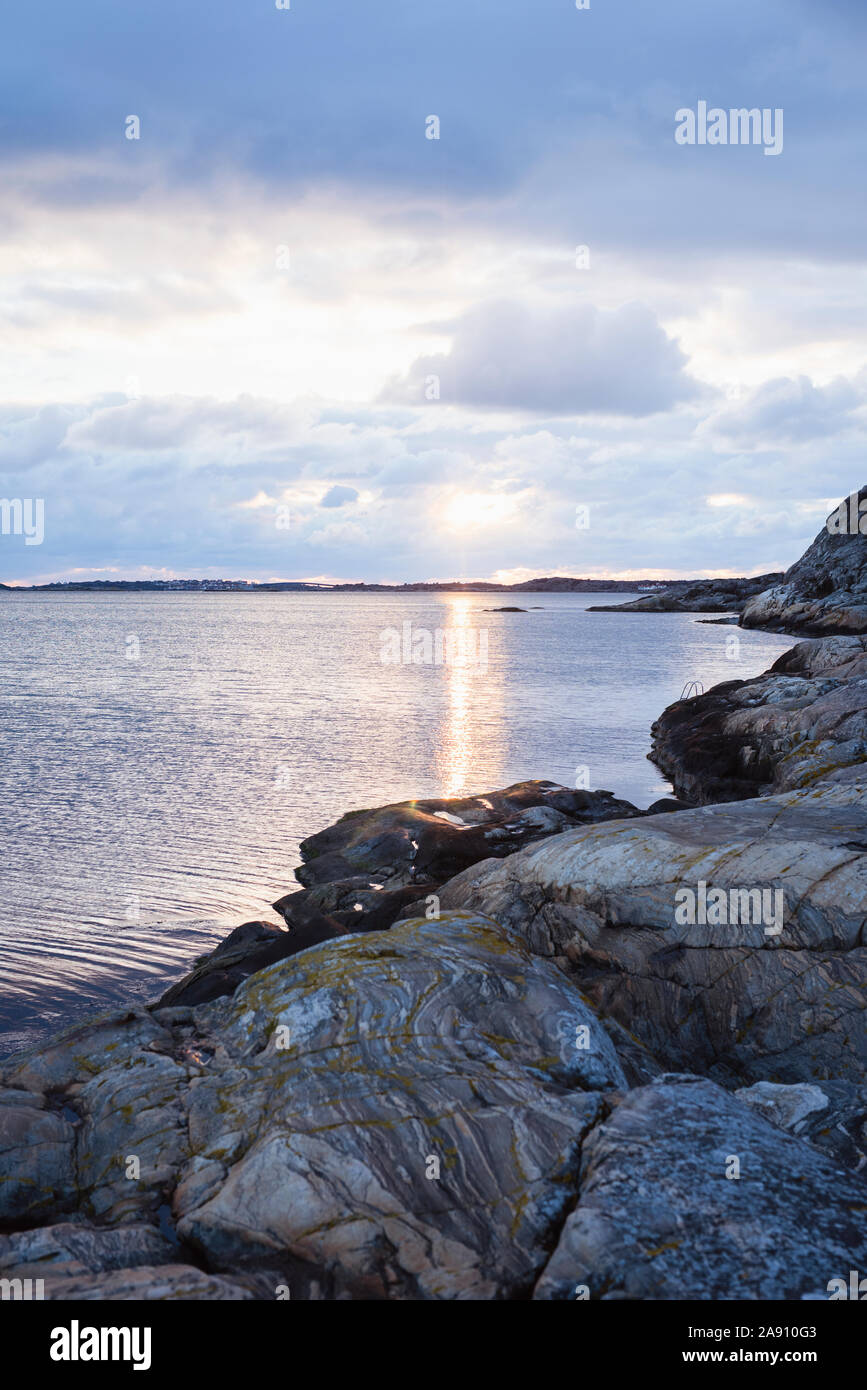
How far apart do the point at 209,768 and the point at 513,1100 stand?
30.4 metres

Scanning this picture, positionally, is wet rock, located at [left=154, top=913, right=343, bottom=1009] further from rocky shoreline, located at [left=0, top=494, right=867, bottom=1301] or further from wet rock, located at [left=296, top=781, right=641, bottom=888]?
wet rock, located at [left=296, top=781, right=641, bottom=888]

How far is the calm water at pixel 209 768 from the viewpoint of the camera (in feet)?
61.6

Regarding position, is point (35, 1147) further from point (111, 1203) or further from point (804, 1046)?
point (804, 1046)

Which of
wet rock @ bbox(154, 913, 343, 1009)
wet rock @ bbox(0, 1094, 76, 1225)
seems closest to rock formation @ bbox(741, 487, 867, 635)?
wet rock @ bbox(154, 913, 343, 1009)

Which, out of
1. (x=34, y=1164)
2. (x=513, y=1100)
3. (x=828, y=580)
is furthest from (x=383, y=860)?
(x=828, y=580)

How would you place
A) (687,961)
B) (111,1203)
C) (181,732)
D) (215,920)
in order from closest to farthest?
1. (111,1203)
2. (687,961)
3. (215,920)
4. (181,732)

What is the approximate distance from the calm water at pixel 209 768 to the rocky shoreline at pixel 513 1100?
5.55 meters

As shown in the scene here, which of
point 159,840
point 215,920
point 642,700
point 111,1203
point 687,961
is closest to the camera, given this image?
point 111,1203

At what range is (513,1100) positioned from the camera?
805 centimetres

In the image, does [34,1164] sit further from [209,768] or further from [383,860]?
[209,768]
